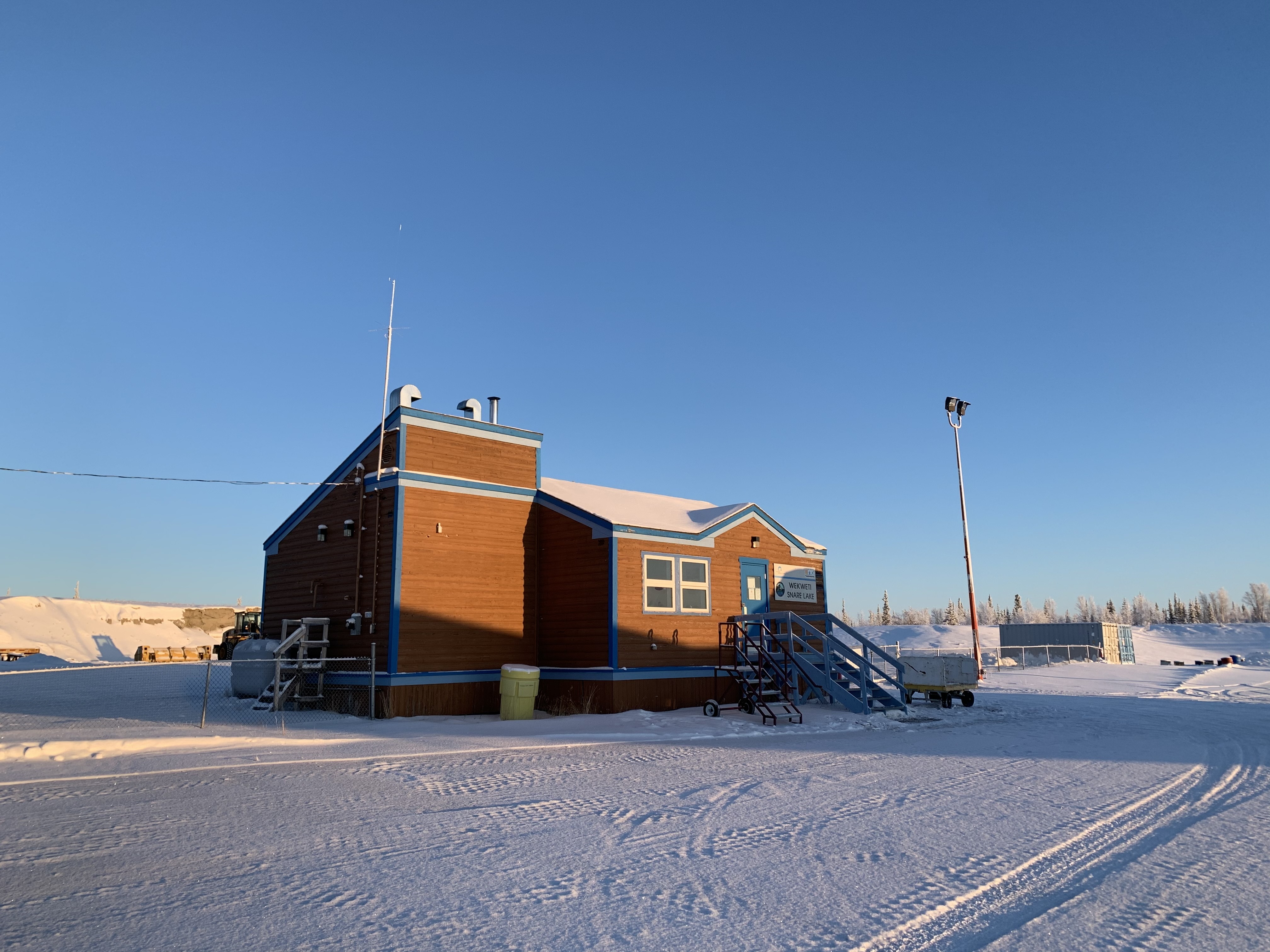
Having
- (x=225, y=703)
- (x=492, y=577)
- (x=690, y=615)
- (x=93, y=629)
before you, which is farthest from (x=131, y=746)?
(x=93, y=629)

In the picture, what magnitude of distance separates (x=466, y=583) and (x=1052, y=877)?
14.6 metres

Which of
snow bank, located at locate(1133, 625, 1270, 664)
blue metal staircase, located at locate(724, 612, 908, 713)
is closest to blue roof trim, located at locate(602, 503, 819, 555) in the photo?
blue metal staircase, located at locate(724, 612, 908, 713)

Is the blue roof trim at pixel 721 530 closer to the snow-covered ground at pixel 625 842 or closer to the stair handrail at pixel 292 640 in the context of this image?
the snow-covered ground at pixel 625 842

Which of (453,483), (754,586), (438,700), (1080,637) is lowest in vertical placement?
(438,700)

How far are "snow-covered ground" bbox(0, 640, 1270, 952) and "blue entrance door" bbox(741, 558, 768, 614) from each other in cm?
767

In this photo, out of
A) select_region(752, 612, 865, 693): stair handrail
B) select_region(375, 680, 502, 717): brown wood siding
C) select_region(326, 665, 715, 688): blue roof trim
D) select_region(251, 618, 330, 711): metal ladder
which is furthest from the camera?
select_region(752, 612, 865, 693): stair handrail

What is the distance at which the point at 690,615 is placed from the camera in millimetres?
20844

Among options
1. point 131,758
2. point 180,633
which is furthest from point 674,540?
point 180,633

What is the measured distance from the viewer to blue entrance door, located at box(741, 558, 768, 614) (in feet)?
73.5

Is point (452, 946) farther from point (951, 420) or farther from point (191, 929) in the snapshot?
point (951, 420)

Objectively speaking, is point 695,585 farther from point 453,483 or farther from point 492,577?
point 453,483

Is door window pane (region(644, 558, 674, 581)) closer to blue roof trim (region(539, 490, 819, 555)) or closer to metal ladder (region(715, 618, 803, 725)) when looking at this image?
blue roof trim (region(539, 490, 819, 555))

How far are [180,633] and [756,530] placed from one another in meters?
46.7

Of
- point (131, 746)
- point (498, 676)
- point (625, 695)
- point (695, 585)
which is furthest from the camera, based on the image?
point (695, 585)
